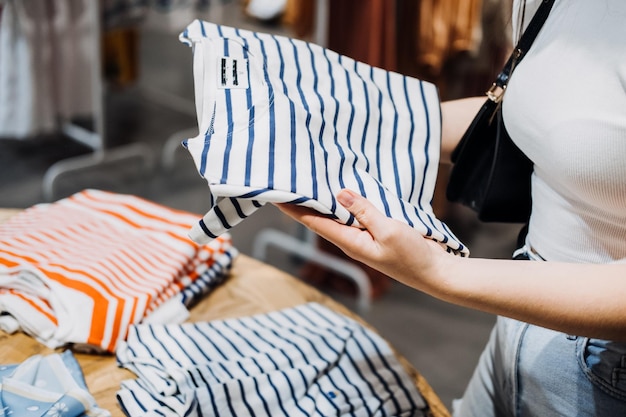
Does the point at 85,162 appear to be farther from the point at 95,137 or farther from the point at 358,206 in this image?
the point at 358,206

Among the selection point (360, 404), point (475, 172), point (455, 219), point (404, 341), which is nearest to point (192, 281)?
point (360, 404)

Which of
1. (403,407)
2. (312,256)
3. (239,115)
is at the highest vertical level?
(239,115)

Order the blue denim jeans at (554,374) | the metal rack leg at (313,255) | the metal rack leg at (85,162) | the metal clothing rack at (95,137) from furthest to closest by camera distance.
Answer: the metal rack leg at (85,162) → the metal clothing rack at (95,137) → the metal rack leg at (313,255) → the blue denim jeans at (554,374)

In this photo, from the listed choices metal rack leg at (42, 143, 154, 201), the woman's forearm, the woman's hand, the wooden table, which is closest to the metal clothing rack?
metal rack leg at (42, 143, 154, 201)

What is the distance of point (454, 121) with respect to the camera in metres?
0.94

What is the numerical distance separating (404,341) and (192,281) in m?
1.33

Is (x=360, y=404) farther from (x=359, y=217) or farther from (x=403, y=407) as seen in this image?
(x=359, y=217)

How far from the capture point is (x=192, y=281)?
1026 mm

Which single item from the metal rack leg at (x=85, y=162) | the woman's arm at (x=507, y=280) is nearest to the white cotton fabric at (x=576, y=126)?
the woman's arm at (x=507, y=280)

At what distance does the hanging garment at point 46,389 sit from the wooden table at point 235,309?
1.1 inches

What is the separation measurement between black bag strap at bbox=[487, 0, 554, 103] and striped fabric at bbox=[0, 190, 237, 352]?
495 mm

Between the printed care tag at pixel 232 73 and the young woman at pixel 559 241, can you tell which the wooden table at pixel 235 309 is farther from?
the printed care tag at pixel 232 73

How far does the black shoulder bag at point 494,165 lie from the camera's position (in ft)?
2.87

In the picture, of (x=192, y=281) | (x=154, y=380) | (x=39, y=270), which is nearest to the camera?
(x=154, y=380)
